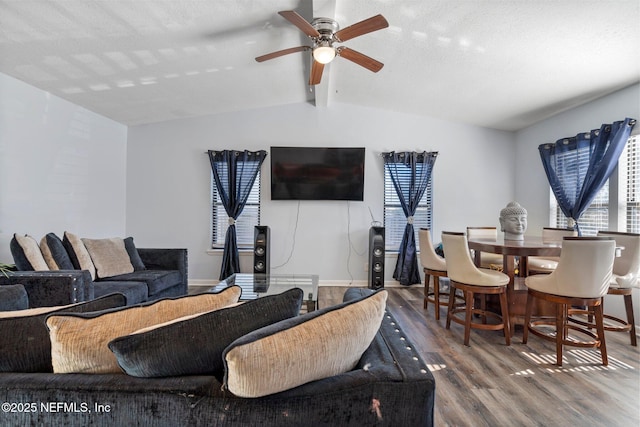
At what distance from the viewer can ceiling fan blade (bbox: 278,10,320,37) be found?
6.66 feet

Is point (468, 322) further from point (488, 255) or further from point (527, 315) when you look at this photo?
point (488, 255)

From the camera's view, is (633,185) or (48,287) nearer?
(48,287)

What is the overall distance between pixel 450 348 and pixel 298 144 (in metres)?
3.36

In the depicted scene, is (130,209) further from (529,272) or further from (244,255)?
(529,272)

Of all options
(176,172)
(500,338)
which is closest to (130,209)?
(176,172)

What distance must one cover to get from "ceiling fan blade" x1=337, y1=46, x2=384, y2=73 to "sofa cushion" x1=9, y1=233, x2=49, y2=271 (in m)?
2.97

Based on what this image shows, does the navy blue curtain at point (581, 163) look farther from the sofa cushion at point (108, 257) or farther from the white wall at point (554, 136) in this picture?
the sofa cushion at point (108, 257)

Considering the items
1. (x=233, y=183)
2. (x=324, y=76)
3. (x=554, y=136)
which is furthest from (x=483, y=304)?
(x=233, y=183)

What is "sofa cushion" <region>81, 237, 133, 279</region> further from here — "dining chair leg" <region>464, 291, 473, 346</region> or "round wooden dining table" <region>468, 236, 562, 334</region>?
"round wooden dining table" <region>468, 236, 562, 334</region>

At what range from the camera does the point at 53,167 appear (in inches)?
133

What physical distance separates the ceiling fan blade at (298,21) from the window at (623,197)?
11.1ft

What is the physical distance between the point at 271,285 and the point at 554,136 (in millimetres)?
4072

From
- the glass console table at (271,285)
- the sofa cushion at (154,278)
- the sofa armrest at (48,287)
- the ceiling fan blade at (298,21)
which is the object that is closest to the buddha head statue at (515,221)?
the glass console table at (271,285)

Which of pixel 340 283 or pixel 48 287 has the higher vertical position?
pixel 48 287
